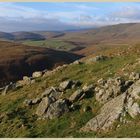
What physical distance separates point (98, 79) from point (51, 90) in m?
4.09

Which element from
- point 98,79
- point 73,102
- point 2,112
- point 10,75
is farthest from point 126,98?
point 10,75

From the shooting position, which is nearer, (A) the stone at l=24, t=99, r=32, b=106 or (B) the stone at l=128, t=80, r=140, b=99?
(B) the stone at l=128, t=80, r=140, b=99

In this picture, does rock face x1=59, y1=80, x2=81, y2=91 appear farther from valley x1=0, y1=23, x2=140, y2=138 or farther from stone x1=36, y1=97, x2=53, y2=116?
stone x1=36, y1=97, x2=53, y2=116

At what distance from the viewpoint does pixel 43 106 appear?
103 ft

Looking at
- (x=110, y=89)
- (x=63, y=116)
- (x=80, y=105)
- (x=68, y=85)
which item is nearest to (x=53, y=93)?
(x=68, y=85)

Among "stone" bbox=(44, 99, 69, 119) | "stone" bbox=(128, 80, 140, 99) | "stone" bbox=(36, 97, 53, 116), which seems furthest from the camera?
"stone" bbox=(36, 97, 53, 116)

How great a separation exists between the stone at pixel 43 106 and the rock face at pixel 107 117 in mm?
4378

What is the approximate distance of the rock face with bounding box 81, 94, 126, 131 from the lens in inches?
1074

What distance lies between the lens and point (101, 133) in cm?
2650

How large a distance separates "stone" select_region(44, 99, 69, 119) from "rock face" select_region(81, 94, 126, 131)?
2791 mm

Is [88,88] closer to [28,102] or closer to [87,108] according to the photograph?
[87,108]

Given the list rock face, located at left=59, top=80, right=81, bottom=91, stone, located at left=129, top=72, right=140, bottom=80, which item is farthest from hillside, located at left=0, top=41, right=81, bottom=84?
stone, located at left=129, top=72, right=140, bottom=80

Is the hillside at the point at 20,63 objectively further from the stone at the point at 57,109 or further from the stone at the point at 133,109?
the stone at the point at 133,109

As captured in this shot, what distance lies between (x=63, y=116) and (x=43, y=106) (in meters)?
2.30
